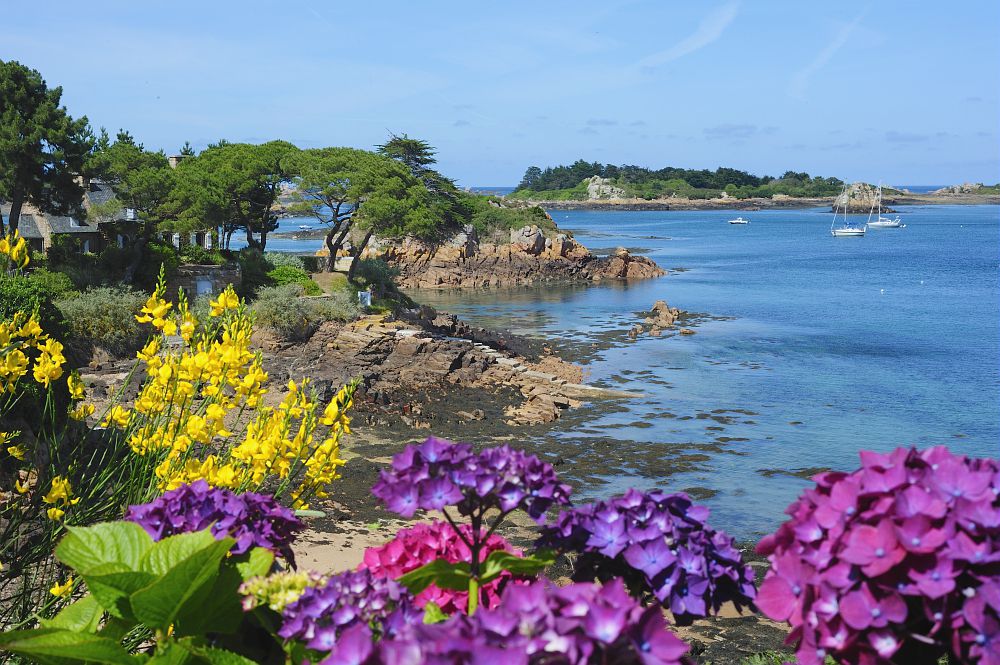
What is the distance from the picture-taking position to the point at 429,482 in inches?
95.7

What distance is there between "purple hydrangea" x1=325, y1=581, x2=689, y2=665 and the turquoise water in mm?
14110

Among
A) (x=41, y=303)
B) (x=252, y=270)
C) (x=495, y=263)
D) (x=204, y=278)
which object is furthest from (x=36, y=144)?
(x=495, y=263)

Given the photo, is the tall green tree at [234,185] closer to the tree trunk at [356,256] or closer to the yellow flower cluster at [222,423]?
the tree trunk at [356,256]

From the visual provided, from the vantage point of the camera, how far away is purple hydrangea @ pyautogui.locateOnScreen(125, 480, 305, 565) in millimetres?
2637

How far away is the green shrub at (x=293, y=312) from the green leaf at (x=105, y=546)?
2393 cm

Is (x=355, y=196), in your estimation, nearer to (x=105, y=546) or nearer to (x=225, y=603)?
(x=105, y=546)

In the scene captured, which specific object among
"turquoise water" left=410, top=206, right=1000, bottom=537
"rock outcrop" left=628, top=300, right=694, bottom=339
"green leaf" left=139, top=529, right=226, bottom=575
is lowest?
"turquoise water" left=410, top=206, right=1000, bottom=537

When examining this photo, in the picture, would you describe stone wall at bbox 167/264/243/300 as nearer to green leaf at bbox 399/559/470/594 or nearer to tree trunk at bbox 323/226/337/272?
tree trunk at bbox 323/226/337/272

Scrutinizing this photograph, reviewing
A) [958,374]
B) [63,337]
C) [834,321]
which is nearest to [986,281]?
[834,321]

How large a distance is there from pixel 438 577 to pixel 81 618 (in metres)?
1.06

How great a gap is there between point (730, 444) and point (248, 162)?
23.5m

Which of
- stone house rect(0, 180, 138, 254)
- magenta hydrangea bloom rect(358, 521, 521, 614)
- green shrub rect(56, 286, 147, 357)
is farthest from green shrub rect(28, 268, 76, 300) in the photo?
magenta hydrangea bloom rect(358, 521, 521, 614)

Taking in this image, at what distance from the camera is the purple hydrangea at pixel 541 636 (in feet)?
5.17

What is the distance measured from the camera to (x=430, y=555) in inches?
114
